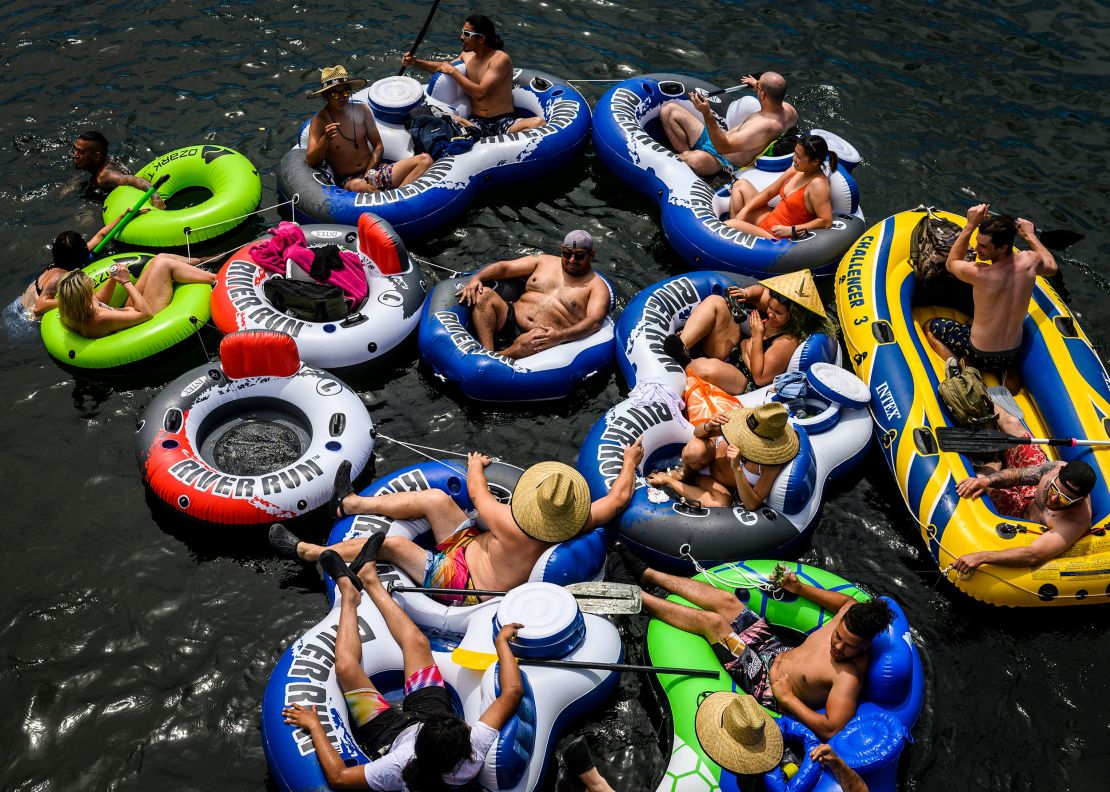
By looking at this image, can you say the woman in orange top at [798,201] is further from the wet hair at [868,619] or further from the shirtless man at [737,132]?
the wet hair at [868,619]

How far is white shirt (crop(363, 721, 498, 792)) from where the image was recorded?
507cm

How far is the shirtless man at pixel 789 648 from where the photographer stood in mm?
5559

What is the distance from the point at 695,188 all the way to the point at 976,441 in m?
3.87

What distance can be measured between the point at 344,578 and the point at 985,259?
18.0 ft

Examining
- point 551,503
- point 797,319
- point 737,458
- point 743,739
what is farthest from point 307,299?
point 743,739

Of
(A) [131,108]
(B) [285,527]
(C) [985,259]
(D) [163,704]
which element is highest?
(C) [985,259]

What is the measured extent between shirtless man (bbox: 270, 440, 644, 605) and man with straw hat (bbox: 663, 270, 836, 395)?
126 centimetres

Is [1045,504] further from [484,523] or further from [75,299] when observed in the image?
[75,299]

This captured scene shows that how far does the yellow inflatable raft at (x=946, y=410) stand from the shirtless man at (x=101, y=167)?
6.91m

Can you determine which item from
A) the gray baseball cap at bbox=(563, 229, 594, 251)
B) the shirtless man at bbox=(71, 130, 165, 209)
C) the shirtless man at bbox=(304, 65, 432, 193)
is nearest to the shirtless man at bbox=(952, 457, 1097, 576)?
the gray baseball cap at bbox=(563, 229, 594, 251)

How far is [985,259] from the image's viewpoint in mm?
7551

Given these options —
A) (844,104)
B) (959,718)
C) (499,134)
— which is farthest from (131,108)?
Answer: (959,718)

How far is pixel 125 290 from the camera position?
856 centimetres

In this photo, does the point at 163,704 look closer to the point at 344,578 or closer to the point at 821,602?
the point at 344,578
